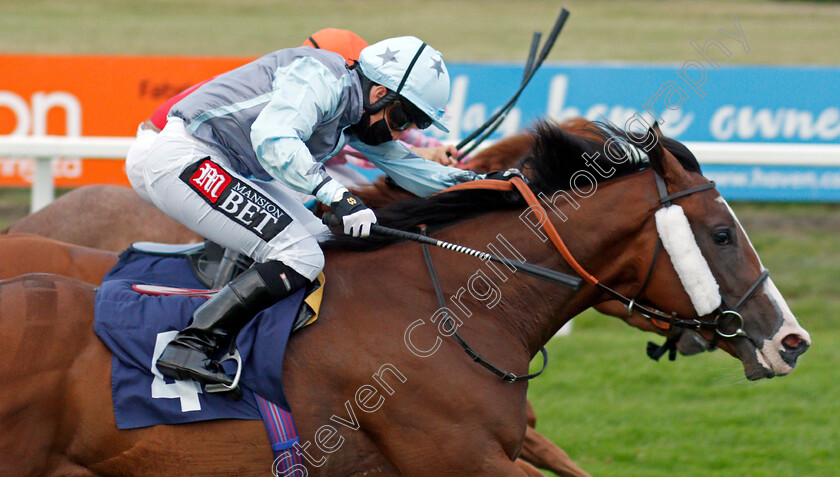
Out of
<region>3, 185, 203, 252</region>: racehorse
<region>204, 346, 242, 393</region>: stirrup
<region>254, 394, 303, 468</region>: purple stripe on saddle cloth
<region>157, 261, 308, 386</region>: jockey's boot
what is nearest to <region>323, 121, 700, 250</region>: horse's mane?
<region>157, 261, 308, 386</region>: jockey's boot

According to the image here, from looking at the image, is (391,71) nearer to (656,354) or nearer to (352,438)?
(352,438)

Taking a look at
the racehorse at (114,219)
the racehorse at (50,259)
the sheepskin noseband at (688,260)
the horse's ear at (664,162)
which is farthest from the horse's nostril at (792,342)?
the racehorse at (50,259)

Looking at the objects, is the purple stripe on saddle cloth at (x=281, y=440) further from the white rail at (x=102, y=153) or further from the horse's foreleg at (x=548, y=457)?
the white rail at (x=102, y=153)

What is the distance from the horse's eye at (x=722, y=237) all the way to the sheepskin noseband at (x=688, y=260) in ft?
0.22

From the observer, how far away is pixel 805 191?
8523 mm

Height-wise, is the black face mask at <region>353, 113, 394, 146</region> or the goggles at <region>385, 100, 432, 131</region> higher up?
the goggles at <region>385, 100, 432, 131</region>

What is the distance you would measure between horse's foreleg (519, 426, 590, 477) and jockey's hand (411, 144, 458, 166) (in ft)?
4.41

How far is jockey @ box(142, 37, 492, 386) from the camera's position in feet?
9.05

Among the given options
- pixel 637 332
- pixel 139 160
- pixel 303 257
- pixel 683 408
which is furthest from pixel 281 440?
pixel 637 332

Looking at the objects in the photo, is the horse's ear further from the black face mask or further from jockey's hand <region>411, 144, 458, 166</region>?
jockey's hand <region>411, 144, 458, 166</region>

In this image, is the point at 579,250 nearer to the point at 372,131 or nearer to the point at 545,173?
the point at 545,173

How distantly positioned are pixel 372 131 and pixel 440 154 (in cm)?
142

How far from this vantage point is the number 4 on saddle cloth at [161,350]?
270cm

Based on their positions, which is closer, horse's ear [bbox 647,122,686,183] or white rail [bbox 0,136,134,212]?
horse's ear [bbox 647,122,686,183]
